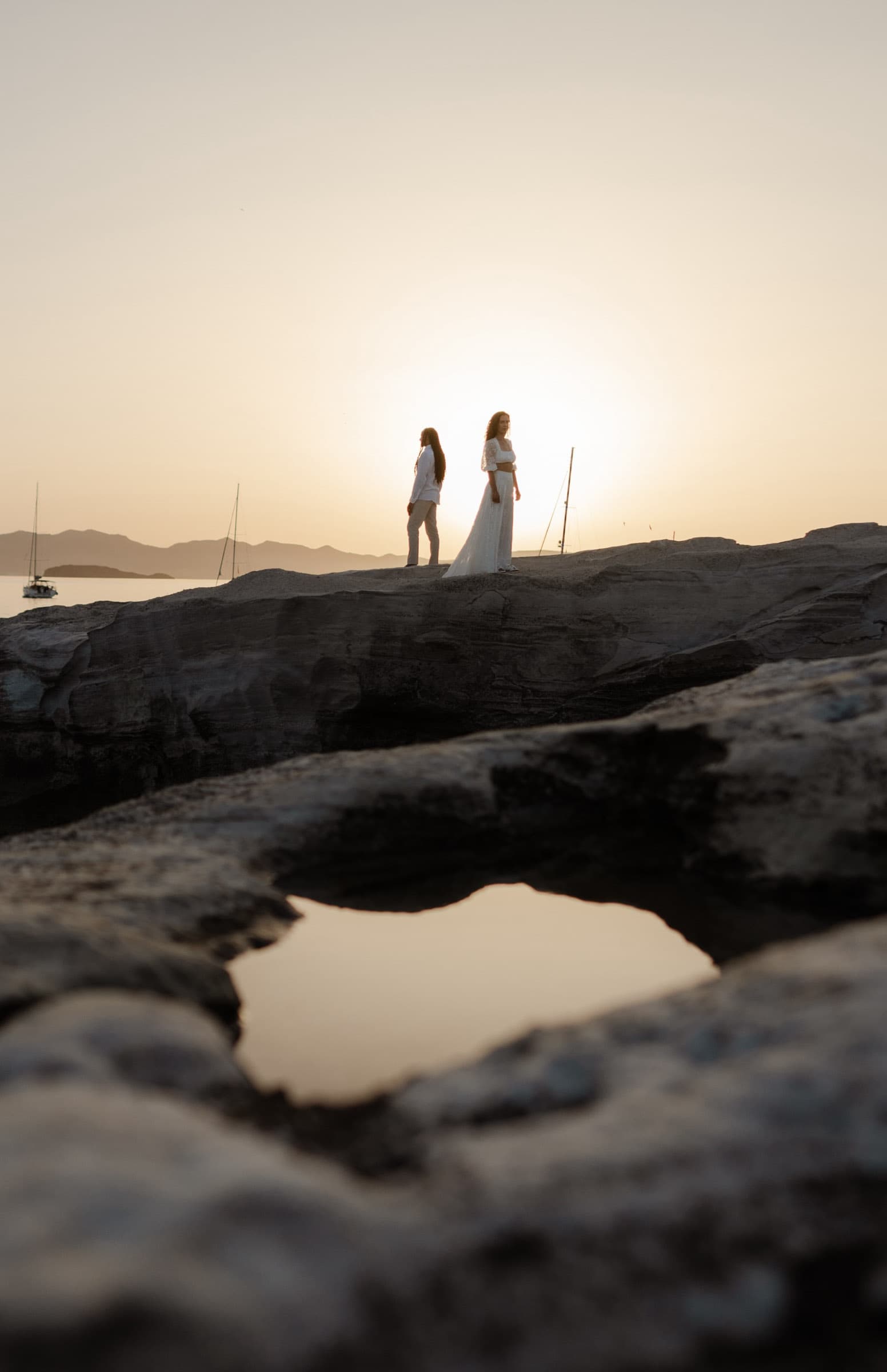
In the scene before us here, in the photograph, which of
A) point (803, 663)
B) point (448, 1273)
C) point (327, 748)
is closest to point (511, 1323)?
point (448, 1273)

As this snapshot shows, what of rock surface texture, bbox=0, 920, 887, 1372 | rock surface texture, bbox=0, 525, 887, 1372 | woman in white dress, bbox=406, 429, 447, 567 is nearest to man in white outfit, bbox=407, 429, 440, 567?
woman in white dress, bbox=406, 429, 447, 567

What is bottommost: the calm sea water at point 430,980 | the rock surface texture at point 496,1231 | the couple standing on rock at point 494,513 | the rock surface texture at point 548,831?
the calm sea water at point 430,980

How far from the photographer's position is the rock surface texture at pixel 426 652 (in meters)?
9.82

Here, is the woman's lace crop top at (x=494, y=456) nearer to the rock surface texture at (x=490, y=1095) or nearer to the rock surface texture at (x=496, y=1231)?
the rock surface texture at (x=490, y=1095)

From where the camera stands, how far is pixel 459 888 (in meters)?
4.16

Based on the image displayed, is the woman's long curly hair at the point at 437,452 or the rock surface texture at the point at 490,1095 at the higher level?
the woman's long curly hair at the point at 437,452

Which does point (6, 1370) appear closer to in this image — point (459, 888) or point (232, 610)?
point (459, 888)

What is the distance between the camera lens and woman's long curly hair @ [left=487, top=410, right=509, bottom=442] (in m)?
12.5

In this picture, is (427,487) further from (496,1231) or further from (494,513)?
(496,1231)

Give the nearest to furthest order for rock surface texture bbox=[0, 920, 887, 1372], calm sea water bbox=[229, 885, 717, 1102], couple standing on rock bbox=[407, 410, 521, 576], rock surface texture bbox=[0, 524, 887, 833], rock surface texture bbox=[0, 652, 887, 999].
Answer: rock surface texture bbox=[0, 920, 887, 1372] < calm sea water bbox=[229, 885, 717, 1102] < rock surface texture bbox=[0, 652, 887, 999] < rock surface texture bbox=[0, 524, 887, 833] < couple standing on rock bbox=[407, 410, 521, 576]

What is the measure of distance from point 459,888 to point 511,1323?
2613mm

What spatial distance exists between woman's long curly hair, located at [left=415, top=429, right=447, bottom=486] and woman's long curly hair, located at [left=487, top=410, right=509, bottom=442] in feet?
3.84

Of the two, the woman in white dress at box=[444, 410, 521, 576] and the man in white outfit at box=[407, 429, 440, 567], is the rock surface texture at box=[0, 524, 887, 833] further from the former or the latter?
the man in white outfit at box=[407, 429, 440, 567]

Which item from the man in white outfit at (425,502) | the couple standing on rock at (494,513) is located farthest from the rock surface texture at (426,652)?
the man in white outfit at (425,502)
